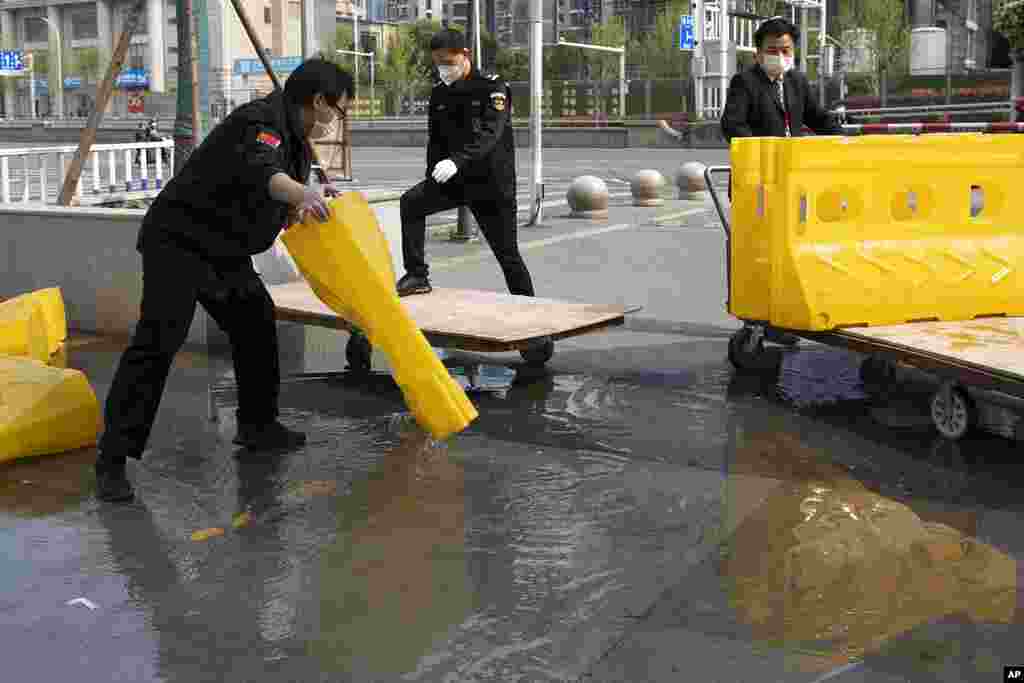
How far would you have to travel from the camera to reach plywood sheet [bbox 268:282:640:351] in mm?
6656

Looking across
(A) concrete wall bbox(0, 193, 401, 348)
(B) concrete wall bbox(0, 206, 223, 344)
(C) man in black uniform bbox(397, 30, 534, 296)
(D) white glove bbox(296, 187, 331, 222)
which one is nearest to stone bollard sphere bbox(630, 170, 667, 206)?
(A) concrete wall bbox(0, 193, 401, 348)

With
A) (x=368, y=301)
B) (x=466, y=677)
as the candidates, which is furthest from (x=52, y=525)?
(x=466, y=677)

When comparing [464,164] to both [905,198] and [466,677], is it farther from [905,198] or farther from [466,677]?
[466,677]

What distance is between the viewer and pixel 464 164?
7648 mm

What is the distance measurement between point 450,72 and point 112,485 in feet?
11.5

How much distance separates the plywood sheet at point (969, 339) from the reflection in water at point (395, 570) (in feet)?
6.98

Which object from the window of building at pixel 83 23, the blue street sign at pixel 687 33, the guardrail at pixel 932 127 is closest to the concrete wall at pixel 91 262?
the guardrail at pixel 932 127

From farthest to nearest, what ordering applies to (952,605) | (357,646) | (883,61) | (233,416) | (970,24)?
(970,24) < (883,61) < (233,416) < (952,605) < (357,646)

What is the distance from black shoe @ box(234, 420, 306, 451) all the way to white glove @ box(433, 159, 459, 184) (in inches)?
84.1

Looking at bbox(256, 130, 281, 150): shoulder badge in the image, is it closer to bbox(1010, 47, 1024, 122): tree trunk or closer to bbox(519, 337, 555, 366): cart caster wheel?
bbox(519, 337, 555, 366): cart caster wheel

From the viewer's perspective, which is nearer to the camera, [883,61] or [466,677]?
[466,677]

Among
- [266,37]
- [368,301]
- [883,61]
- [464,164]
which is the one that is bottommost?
[368,301]

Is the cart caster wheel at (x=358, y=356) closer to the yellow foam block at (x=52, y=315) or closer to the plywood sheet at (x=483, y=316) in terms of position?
the plywood sheet at (x=483, y=316)

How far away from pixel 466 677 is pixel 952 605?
4.88ft
